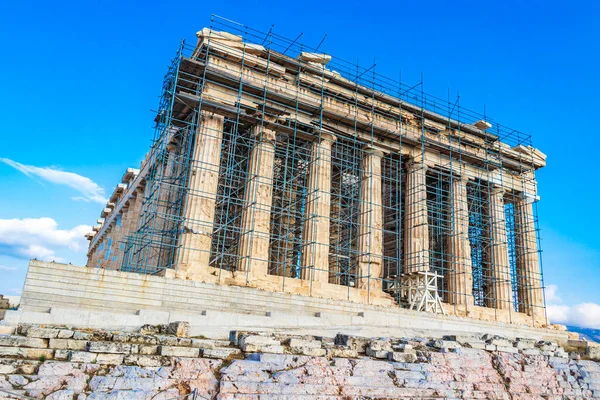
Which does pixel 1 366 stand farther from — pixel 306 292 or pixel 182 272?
pixel 306 292

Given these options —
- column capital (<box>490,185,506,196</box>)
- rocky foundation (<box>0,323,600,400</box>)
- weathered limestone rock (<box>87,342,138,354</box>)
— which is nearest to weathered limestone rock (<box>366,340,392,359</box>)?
rocky foundation (<box>0,323,600,400</box>)

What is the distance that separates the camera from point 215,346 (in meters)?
9.89

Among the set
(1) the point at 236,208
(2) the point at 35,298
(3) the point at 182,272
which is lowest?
(2) the point at 35,298

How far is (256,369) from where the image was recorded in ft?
28.7

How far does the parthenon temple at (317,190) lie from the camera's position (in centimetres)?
2519

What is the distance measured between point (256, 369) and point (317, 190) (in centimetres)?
1827

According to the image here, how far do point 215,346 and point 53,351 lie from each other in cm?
277

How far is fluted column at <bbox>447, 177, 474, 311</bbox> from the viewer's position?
31.2 m

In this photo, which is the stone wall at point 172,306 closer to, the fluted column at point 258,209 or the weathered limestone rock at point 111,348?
the fluted column at point 258,209

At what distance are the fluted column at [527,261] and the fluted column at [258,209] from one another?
18.6 meters

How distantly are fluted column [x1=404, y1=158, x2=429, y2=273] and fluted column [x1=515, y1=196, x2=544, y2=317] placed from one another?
8409mm

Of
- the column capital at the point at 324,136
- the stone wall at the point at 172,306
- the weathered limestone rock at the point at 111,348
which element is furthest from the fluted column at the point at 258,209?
the weathered limestone rock at the point at 111,348

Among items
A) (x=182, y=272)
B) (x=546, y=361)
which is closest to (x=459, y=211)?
(x=182, y=272)

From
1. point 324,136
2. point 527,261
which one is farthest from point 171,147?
point 527,261
